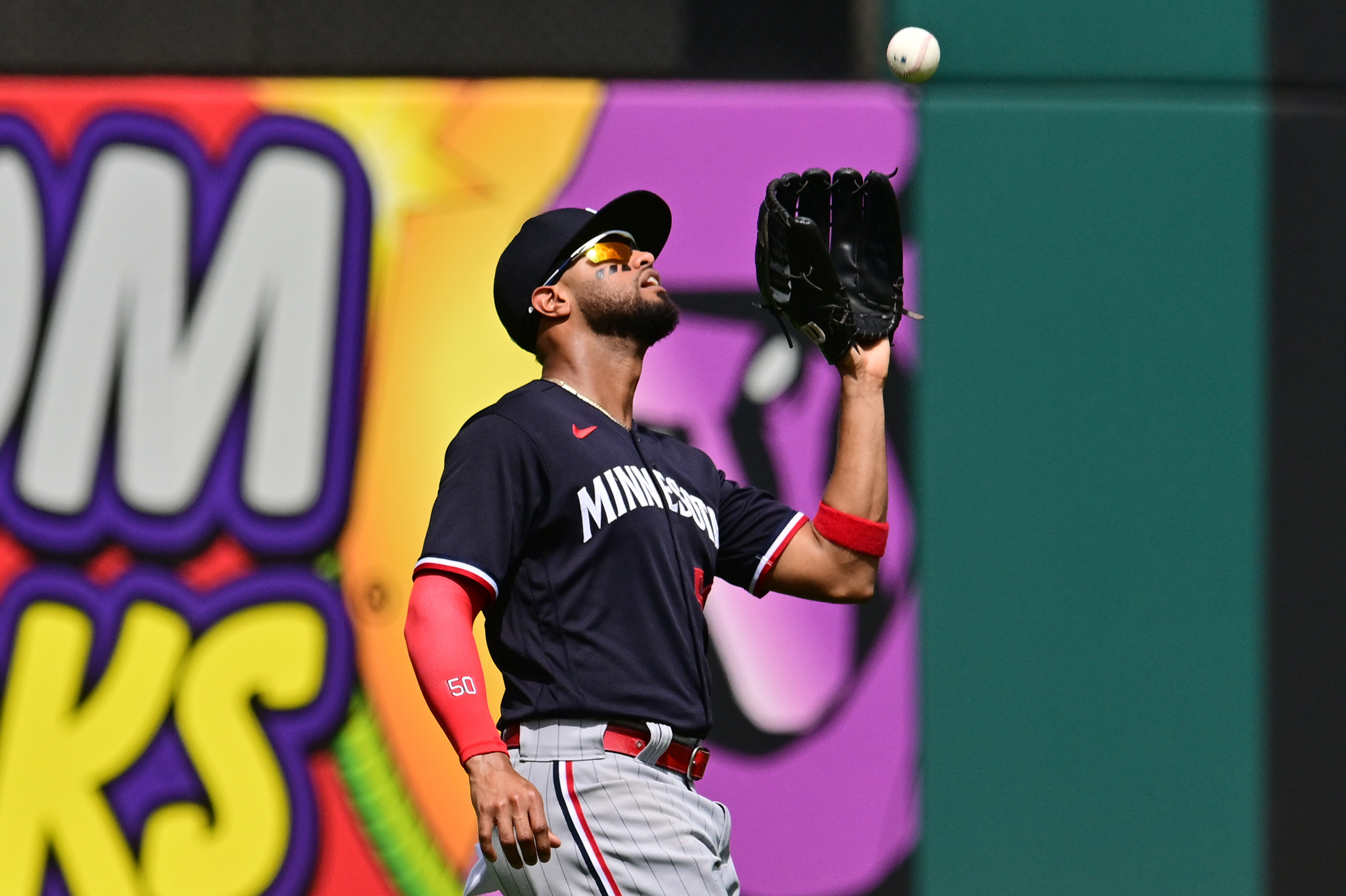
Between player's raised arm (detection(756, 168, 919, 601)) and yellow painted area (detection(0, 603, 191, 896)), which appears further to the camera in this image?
yellow painted area (detection(0, 603, 191, 896))

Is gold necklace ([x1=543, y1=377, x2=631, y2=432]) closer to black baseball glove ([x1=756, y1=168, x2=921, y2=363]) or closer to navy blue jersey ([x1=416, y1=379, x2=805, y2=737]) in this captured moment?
navy blue jersey ([x1=416, y1=379, x2=805, y2=737])

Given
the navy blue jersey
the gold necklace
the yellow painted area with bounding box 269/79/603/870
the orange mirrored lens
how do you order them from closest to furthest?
the navy blue jersey → the gold necklace → the orange mirrored lens → the yellow painted area with bounding box 269/79/603/870

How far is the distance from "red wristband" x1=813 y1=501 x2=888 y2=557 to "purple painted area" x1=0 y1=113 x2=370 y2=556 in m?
1.87

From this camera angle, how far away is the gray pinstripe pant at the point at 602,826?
2.29 metres

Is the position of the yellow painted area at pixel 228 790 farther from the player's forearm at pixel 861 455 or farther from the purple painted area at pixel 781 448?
the player's forearm at pixel 861 455

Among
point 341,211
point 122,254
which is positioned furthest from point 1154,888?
point 122,254

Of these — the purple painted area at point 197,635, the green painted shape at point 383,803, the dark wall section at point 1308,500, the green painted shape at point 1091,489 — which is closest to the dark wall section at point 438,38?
the green painted shape at point 1091,489

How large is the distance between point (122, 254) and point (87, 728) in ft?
4.60

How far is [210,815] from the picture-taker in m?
4.05

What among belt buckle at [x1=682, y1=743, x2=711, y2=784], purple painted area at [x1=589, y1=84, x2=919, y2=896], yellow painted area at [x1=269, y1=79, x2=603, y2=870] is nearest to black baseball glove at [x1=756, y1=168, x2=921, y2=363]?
belt buckle at [x1=682, y1=743, x2=711, y2=784]

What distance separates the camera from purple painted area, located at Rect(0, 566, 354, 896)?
4051mm

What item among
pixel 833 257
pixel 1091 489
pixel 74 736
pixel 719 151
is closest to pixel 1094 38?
pixel 719 151

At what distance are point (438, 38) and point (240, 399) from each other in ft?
4.12

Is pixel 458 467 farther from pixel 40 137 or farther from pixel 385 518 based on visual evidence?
pixel 40 137
